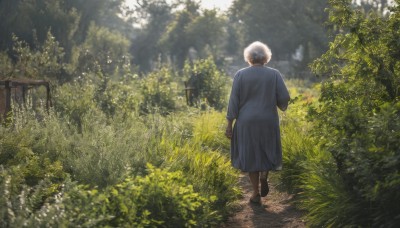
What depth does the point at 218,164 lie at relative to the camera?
628cm

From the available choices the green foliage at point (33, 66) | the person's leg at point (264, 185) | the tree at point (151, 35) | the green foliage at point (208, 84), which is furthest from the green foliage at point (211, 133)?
the tree at point (151, 35)

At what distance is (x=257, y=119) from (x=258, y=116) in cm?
4

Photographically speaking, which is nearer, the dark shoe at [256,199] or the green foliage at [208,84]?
the dark shoe at [256,199]

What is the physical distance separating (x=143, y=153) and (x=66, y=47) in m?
21.1

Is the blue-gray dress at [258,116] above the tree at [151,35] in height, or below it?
below

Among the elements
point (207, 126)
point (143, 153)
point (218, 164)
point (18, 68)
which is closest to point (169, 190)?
point (143, 153)

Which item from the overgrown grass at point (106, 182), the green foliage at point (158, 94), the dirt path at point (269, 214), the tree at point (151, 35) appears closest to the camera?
the overgrown grass at point (106, 182)

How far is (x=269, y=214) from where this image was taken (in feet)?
18.9

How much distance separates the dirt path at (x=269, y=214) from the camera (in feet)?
17.6

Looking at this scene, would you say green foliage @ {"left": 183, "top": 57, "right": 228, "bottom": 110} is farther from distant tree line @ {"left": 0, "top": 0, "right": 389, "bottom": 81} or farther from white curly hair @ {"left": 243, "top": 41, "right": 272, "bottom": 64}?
distant tree line @ {"left": 0, "top": 0, "right": 389, "bottom": 81}

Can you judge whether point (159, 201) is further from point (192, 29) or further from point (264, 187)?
point (192, 29)

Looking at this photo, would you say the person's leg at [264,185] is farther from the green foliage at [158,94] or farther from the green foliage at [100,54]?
the green foliage at [100,54]

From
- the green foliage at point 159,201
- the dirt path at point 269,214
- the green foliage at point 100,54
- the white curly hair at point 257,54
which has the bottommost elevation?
the dirt path at point 269,214

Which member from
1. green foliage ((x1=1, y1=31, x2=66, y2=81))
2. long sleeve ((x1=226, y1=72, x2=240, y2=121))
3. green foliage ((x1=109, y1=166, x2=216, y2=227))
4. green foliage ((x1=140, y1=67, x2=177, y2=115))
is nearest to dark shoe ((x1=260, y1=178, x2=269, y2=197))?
long sleeve ((x1=226, y1=72, x2=240, y2=121))
